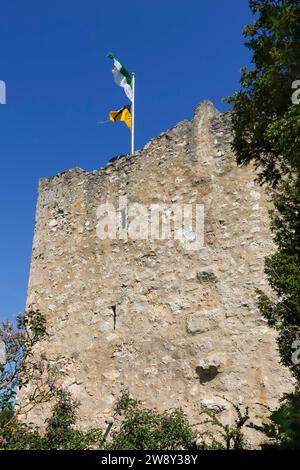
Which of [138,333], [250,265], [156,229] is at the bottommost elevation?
[138,333]

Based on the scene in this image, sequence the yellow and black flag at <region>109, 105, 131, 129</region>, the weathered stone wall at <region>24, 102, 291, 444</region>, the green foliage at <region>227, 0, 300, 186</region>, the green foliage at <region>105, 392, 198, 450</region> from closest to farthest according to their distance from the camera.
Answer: the green foliage at <region>227, 0, 300, 186</region> → the green foliage at <region>105, 392, 198, 450</region> → the weathered stone wall at <region>24, 102, 291, 444</region> → the yellow and black flag at <region>109, 105, 131, 129</region>

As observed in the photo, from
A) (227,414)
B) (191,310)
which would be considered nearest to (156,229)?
(191,310)

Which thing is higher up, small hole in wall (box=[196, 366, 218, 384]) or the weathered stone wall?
the weathered stone wall

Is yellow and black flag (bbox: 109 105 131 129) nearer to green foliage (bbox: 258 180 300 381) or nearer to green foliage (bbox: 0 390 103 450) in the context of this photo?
green foliage (bbox: 0 390 103 450)

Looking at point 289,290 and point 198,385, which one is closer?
point 289,290

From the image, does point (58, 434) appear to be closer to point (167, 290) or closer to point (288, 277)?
point (167, 290)

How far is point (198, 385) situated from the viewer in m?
9.66

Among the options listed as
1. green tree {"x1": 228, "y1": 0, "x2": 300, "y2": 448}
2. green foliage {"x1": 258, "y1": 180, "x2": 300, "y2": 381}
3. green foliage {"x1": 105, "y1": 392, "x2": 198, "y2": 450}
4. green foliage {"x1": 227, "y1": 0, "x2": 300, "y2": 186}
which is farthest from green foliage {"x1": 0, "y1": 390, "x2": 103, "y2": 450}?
green foliage {"x1": 227, "y1": 0, "x2": 300, "y2": 186}

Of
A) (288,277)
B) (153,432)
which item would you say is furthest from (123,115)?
(288,277)

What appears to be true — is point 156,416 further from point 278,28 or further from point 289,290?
point 278,28

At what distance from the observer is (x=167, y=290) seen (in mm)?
10703

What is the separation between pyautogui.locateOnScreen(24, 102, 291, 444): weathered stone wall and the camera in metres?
9.53
